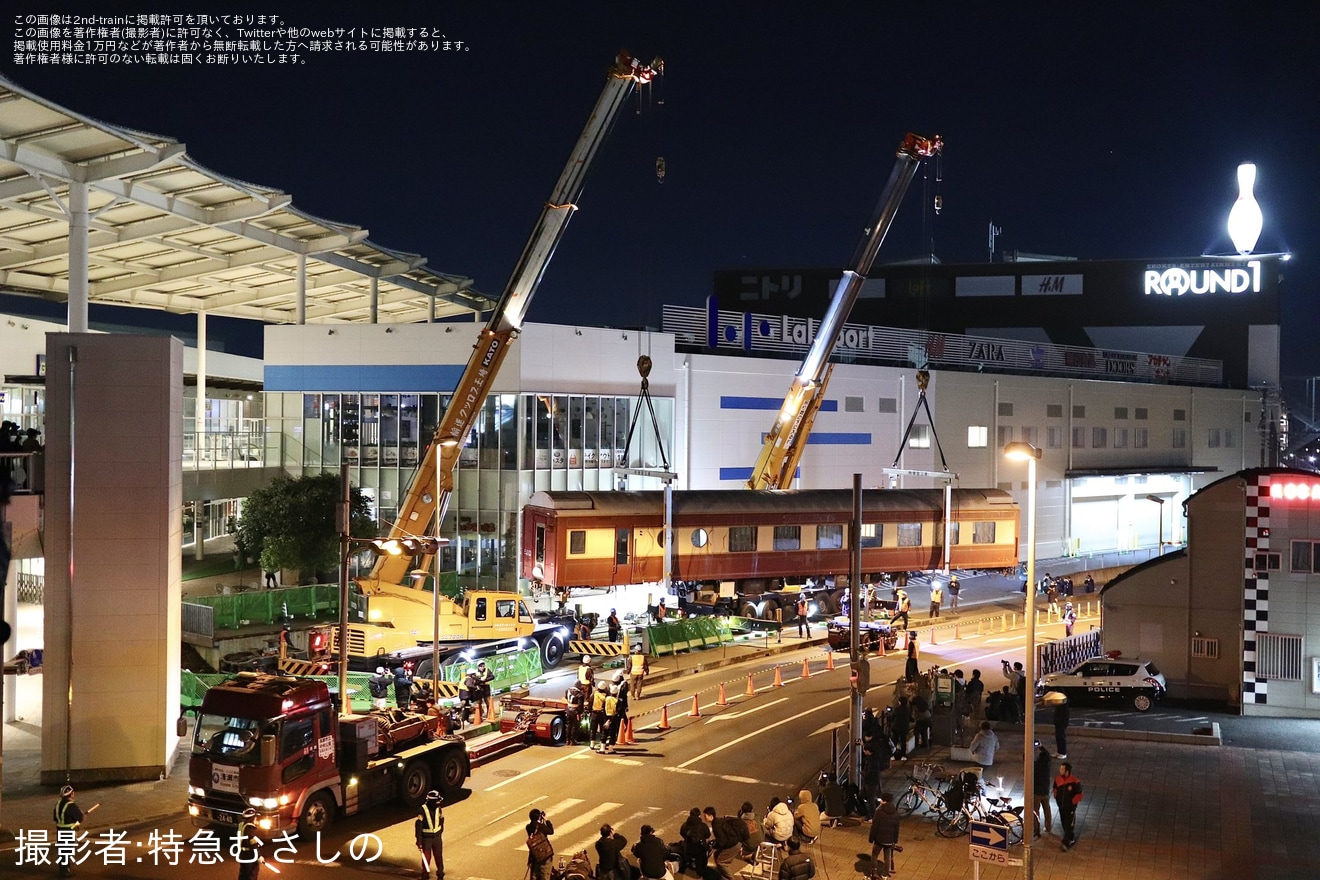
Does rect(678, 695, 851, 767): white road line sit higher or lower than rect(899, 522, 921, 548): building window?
lower

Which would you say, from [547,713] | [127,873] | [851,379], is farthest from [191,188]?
[851,379]

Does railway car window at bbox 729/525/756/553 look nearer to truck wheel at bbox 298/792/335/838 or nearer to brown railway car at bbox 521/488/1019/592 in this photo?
brown railway car at bbox 521/488/1019/592

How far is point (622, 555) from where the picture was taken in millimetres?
29812

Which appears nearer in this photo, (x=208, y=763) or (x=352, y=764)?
(x=208, y=763)

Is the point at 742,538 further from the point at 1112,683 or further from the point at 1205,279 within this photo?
the point at 1205,279

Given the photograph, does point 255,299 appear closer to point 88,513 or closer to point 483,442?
point 483,442

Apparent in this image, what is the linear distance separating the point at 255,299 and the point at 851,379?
2695cm

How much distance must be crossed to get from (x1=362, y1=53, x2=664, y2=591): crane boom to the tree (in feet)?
22.6

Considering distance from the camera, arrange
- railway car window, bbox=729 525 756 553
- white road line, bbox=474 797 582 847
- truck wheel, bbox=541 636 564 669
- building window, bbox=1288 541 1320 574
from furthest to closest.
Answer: railway car window, bbox=729 525 756 553 < truck wheel, bbox=541 636 564 669 < building window, bbox=1288 541 1320 574 < white road line, bbox=474 797 582 847

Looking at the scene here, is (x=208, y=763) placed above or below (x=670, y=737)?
above

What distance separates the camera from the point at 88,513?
18.5 meters

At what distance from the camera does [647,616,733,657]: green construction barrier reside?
3072 centimetres

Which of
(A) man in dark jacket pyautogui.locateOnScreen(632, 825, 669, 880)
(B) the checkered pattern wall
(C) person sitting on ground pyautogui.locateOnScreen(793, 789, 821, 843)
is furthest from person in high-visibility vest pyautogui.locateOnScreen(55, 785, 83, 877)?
(B) the checkered pattern wall

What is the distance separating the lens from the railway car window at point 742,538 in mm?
31578
